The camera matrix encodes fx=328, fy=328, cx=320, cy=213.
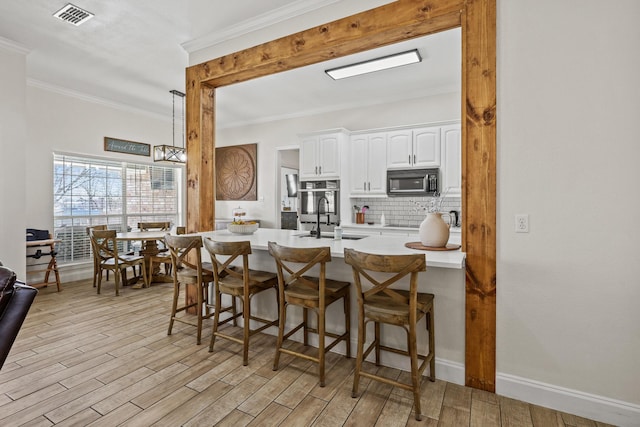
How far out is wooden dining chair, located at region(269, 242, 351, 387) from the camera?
2172mm

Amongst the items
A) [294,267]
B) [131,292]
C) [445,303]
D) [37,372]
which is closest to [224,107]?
[131,292]

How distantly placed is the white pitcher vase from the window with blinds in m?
5.43

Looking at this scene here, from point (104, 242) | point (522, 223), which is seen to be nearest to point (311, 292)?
point (522, 223)

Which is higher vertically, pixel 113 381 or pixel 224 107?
pixel 224 107

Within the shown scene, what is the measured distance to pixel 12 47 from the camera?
360 centimetres

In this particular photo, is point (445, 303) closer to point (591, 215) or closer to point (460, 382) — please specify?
point (460, 382)

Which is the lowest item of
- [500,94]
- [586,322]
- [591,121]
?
[586,322]

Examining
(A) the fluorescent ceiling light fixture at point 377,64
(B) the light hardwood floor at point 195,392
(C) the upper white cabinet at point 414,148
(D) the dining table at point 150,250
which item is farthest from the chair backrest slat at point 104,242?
(C) the upper white cabinet at point 414,148

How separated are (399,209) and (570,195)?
3.31 metres

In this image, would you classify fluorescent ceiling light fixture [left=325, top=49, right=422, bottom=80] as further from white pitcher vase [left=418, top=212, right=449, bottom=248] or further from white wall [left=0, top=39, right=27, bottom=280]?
white wall [left=0, top=39, right=27, bottom=280]

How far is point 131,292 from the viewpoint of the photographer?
452 centimetres

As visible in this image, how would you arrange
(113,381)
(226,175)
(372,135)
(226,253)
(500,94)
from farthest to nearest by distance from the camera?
(226,175) < (372,135) < (226,253) < (113,381) < (500,94)

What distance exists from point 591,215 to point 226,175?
6.30m

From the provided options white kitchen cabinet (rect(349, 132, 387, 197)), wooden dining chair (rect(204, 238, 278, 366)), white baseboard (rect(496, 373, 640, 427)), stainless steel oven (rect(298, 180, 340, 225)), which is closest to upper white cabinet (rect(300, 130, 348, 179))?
stainless steel oven (rect(298, 180, 340, 225))
